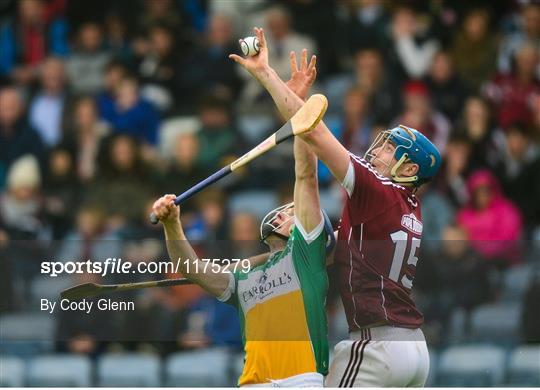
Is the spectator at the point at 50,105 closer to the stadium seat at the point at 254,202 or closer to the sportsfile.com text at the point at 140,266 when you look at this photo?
the stadium seat at the point at 254,202

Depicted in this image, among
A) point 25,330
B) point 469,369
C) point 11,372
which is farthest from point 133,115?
point 469,369

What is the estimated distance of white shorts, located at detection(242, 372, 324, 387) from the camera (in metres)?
6.87

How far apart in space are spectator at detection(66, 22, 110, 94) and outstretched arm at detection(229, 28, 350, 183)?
5.92 metres

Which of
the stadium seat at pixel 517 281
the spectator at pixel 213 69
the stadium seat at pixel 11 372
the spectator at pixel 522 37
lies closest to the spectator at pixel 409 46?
the spectator at pixel 522 37

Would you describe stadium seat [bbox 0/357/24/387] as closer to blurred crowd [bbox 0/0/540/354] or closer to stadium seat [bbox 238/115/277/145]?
blurred crowd [bbox 0/0/540/354]

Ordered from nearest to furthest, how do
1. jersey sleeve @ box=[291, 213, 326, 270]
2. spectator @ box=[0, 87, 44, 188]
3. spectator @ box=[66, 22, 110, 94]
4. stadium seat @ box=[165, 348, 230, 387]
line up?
jersey sleeve @ box=[291, 213, 326, 270]
stadium seat @ box=[165, 348, 230, 387]
spectator @ box=[0, 87, 44, 188]
spectator @ box=[66, 22, 110, 94]

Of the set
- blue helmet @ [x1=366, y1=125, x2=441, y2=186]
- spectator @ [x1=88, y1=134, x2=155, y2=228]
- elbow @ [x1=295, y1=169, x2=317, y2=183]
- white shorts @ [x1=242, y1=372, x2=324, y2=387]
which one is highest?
spectator @ [x1=88, y1=134, x2=155, y2=228]

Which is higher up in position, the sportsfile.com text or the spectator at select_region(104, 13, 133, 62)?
the spectator at select_region(104, 13, 133, 62)

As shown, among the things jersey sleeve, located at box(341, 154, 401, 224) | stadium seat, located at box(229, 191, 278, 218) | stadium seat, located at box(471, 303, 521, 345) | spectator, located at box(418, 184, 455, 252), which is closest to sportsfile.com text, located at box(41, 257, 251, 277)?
jersey sleeve, located at box(341, 154, 401, 224)

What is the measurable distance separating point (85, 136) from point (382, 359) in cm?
568

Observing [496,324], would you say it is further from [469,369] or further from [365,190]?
[365,190]

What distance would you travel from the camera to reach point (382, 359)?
6797 mm

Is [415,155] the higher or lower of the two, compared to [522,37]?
lower

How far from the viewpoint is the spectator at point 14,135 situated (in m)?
12.1
